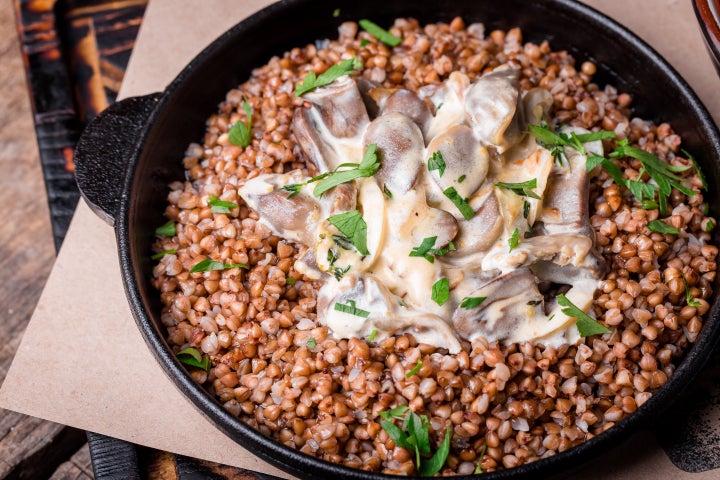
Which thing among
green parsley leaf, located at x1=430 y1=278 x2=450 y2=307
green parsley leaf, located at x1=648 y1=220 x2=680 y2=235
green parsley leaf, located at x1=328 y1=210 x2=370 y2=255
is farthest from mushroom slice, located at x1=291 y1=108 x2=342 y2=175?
green parsley leaf, located at x1=648 y1=220 x2=680 y2=235

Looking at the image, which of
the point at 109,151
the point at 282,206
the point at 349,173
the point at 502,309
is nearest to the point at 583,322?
the point at 502,309

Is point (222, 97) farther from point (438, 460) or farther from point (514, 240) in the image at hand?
point (438, 460)

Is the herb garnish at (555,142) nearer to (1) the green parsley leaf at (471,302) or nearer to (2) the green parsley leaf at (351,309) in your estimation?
(1) the green parsley leaf at (471,302)

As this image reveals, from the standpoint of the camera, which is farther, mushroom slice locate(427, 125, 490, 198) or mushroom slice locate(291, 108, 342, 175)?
mushroom slice locate(291, 108, 342, 175)

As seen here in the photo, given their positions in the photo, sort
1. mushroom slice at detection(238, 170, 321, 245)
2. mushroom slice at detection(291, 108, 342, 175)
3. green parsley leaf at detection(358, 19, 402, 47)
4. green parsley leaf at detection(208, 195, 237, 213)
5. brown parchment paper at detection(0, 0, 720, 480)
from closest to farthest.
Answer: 1. mushroom slice at detection(238, 170, 321, 245)
2. mushroom slice at detection(291, 108, 342, 175)
3. green parsley leaf at detection(208, 195, 237, 213)
4. brown parchment paper at detection(0, 0, 720, 480)
5. green parsley leaf at detection(358, 19, 402, 47)

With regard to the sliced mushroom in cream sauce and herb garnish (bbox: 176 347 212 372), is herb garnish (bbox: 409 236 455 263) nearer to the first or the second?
the sliced mushroom in cream sauce

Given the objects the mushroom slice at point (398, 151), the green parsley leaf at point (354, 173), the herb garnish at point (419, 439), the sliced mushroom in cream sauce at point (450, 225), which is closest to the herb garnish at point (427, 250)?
the sliced mushroom in cream sauce at point (450, 225)
